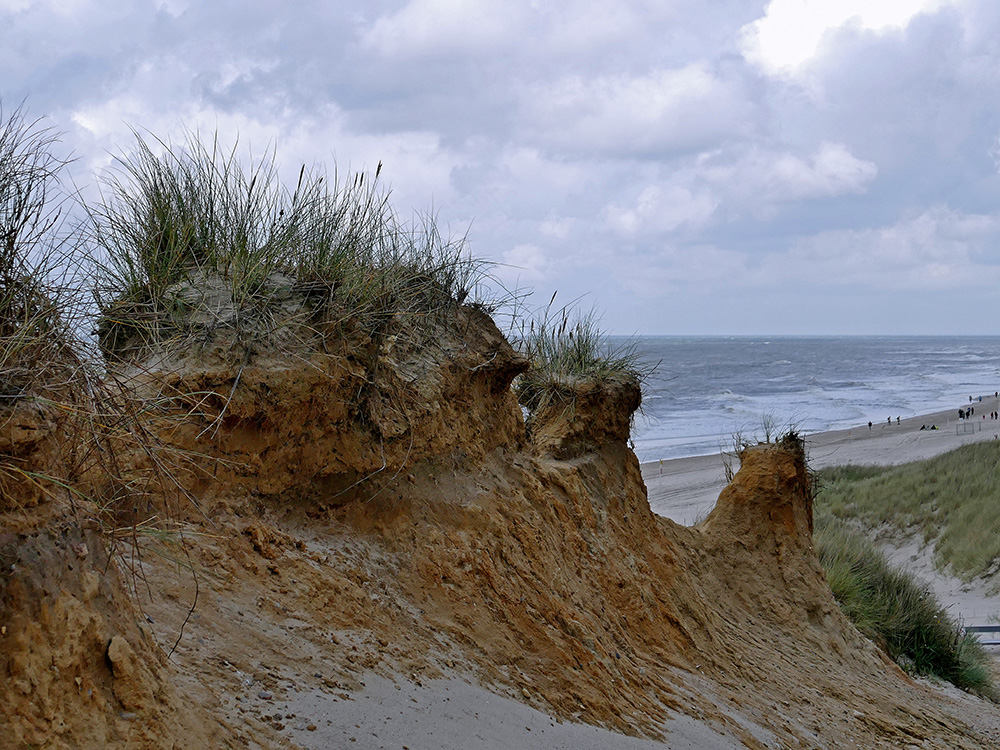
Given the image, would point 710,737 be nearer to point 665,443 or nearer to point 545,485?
point 545,485

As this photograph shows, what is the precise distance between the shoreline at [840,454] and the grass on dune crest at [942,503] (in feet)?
5.45

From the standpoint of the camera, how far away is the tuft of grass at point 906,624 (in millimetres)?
11094

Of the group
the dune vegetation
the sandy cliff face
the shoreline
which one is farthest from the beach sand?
the sandy cliff face

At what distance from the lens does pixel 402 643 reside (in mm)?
4184

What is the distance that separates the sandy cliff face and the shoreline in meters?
12.3

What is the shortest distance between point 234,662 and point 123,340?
2011 millimetres

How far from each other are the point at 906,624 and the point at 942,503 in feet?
38.6

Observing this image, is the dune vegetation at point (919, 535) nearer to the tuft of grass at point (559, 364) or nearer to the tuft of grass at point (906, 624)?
the tuft of grass at point (906, 624)

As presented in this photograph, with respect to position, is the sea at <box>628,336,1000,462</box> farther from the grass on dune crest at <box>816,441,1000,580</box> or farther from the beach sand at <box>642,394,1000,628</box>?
the grass on dune crest at <box>816,441,1000,580</box>

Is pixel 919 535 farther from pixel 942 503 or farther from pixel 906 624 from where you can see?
pixel 906 624

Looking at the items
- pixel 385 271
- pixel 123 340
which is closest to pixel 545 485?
pixel 385 271

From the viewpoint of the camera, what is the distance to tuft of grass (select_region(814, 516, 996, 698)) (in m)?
11.1

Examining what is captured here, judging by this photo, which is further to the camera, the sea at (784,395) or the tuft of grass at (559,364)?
the sea at (784,395)

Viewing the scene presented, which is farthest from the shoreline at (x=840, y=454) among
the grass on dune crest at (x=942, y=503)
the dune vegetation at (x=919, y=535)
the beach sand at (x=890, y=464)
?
the dune vegetation at (x=919, y=535)
